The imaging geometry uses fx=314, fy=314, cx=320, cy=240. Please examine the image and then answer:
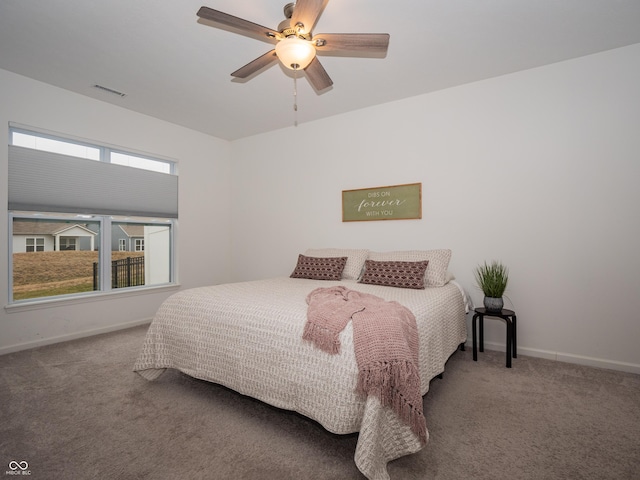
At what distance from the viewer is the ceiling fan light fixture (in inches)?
73.8

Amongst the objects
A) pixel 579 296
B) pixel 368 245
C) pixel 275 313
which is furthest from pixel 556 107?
pixel 275 313

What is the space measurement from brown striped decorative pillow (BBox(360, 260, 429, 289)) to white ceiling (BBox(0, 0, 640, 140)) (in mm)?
1775

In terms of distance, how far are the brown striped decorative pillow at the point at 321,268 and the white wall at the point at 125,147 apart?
6.06 feet

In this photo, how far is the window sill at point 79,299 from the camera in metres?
2.94

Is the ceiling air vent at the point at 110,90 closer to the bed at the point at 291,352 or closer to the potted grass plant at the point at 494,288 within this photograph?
the bed at the point at 291,352

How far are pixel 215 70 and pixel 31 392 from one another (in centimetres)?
287

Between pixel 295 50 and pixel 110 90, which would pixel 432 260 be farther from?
pixel 110 90

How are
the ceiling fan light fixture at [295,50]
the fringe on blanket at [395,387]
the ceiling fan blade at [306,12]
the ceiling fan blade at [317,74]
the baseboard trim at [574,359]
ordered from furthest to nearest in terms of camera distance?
the baseboard trim at [574,359] < the ceiling fan blade at [317,74] < the ceiling fan light fixture at [295,50] < the ceiling fan blade at [306,12] < the fringe on blanket at [395,387]

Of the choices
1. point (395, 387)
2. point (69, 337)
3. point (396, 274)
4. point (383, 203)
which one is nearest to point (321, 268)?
point (396, 274)

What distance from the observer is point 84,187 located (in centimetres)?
336

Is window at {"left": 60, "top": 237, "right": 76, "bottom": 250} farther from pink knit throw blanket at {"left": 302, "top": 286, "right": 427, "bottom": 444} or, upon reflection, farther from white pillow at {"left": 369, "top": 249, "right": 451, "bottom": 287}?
white pillow at {"left": 369, "top": 249, "right": 451, "bottom": 287}

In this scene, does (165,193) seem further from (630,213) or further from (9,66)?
(630,213)

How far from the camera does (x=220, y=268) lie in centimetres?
480

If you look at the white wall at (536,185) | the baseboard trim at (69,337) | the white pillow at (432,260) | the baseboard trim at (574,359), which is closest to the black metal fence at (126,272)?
the baseboard trim at (69,337)
